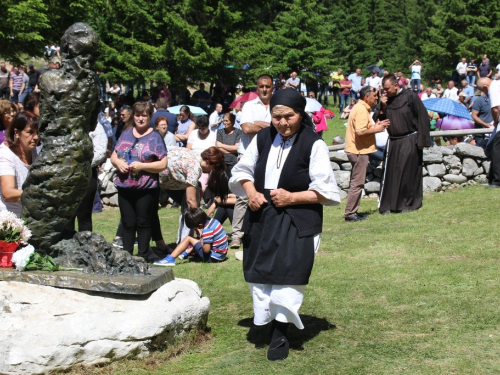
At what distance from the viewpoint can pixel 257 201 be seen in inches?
215

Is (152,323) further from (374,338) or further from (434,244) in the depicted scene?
(434,244)

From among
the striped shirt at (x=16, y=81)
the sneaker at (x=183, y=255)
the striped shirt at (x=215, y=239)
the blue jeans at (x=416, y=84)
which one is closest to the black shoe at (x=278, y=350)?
the striped shirt at (x=215, y=239)

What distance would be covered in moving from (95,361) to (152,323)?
49cm

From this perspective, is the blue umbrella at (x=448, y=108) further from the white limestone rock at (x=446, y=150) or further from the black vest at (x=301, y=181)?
the black vest at (x=301, y=181)

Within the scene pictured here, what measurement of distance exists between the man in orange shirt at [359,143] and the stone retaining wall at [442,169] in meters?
2.07

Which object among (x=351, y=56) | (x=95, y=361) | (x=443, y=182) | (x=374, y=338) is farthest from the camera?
(x=351, y=56)

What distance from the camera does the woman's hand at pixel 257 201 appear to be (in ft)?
17.9

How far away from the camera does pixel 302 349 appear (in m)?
5.61

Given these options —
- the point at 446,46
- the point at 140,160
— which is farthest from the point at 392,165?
the point at 446,46

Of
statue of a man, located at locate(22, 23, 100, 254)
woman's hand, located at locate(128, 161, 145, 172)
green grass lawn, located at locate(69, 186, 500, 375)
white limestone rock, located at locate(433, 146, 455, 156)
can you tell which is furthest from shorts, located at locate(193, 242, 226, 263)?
white limestone rock, located at locate(433, 146, 455, 156)

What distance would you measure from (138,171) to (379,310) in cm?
344

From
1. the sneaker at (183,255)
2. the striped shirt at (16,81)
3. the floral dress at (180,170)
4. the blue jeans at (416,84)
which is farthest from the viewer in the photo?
the blue jeans at (416,84)

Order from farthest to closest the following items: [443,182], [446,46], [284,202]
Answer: [446,46] → [443,182] → [284,202]

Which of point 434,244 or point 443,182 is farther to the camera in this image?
point 443,182
